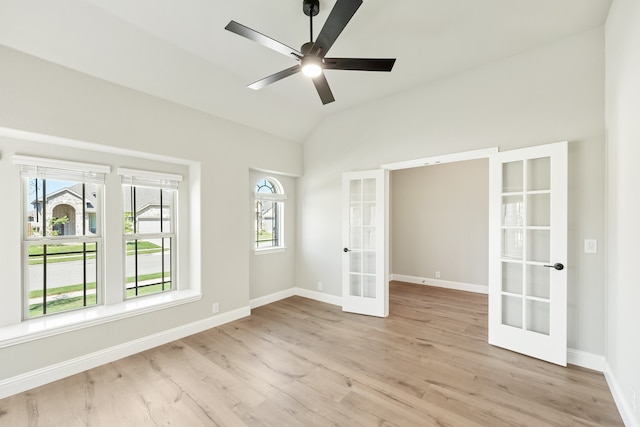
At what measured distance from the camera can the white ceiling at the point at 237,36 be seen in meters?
2.19

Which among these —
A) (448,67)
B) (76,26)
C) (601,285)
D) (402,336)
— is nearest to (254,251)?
(402,336)

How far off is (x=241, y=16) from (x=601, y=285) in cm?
412

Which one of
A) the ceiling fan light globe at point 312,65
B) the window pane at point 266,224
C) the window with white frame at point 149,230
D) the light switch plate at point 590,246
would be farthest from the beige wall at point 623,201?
the window with white frame at point 149,230

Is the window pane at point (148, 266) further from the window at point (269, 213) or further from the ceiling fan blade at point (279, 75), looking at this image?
the ceiling fan blade at point (279, 75)

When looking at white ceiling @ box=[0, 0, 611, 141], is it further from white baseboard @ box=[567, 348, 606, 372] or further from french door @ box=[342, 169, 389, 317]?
white baseboard @ box=[567, 348, 606, 372]

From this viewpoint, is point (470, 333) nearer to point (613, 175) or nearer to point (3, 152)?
point (613, 175)

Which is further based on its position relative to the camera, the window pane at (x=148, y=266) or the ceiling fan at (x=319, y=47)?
the window pane at (x=148, y=266)

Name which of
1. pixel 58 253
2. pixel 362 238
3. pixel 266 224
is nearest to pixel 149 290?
pixel 58 253

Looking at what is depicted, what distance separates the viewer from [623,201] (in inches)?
78.5

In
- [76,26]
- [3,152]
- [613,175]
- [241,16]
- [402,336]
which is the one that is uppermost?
[241,16]

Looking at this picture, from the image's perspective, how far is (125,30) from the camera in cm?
239

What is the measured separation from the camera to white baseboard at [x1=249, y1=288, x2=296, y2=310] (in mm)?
4406

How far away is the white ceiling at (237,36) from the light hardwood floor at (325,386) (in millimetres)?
2945

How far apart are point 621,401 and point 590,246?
1.27 metres
